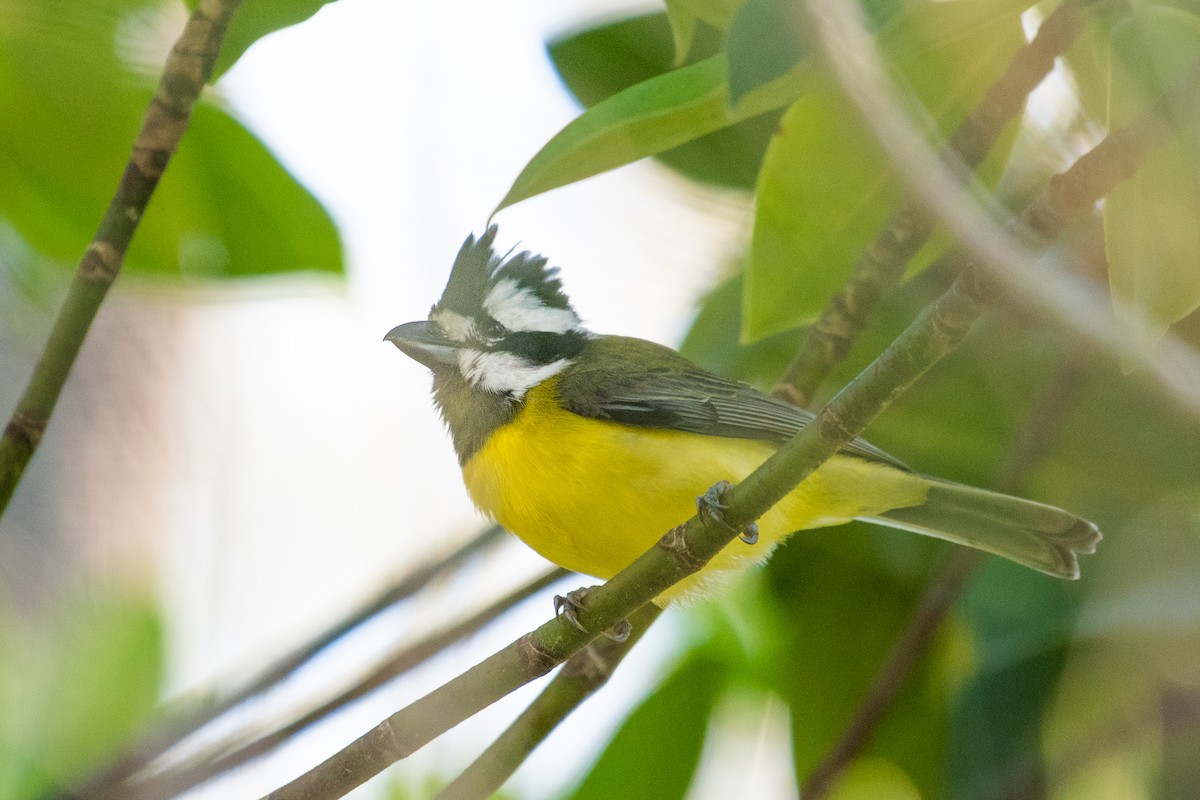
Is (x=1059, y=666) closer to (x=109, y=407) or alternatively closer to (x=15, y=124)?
(x=15, y=124)

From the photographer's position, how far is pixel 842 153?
182 centimetres

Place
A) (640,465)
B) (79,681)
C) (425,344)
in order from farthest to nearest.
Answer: (425,344)
(640,465)
(79,681)

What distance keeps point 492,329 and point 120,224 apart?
110 cm

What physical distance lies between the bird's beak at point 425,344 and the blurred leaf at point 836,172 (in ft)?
2.99

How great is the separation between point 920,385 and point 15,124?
161 centimetres

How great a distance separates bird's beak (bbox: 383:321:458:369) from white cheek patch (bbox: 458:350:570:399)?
29 millimetres

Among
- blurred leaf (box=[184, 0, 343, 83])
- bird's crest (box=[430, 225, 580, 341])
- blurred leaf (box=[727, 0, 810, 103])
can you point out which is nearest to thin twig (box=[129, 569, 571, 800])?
bird's crest (box=[430, 225, 580, 341])

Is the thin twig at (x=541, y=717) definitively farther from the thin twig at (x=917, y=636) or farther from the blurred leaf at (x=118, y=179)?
the blurred leaf at (x=118, y=179)

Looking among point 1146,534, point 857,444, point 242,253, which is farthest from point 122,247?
point 1146,534

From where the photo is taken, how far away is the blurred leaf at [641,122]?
5.12 feet

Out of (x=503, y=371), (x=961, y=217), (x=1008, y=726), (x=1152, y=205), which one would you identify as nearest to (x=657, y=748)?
(x=1008, y=726)

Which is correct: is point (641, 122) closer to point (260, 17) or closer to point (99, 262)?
point (260, 17)

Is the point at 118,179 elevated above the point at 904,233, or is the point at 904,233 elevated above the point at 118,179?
the point at 118,179

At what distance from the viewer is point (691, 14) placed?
67.7 inches
